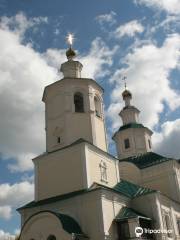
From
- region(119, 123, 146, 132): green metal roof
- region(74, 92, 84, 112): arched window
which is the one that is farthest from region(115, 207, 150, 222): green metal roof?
region(119, 123, 146, 132): green metal roof

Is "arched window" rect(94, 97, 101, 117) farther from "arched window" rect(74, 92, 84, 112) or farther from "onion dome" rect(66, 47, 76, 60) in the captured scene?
"onion dome" rect(66, 47, 76, 60)

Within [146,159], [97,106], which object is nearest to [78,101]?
[97,106]

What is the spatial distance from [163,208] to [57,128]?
678cm

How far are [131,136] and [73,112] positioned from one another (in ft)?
31.0

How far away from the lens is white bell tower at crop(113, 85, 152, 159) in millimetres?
25250

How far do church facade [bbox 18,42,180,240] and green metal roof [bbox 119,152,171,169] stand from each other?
11.7 feet

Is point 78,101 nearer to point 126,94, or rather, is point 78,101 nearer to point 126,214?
point 126,214

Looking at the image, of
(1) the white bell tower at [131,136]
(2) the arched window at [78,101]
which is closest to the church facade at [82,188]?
(2) the arched window at [78,101]

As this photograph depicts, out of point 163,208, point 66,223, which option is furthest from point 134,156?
point 66,223

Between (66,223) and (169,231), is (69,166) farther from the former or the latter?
(169,231)

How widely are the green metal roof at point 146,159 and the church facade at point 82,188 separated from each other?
3.55m

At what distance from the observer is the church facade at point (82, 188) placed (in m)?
14.4

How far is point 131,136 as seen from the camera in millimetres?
25438

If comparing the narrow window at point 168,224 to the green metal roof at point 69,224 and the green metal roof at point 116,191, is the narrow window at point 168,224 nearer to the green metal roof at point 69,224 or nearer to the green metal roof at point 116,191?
the green metal roof at point 116,191
